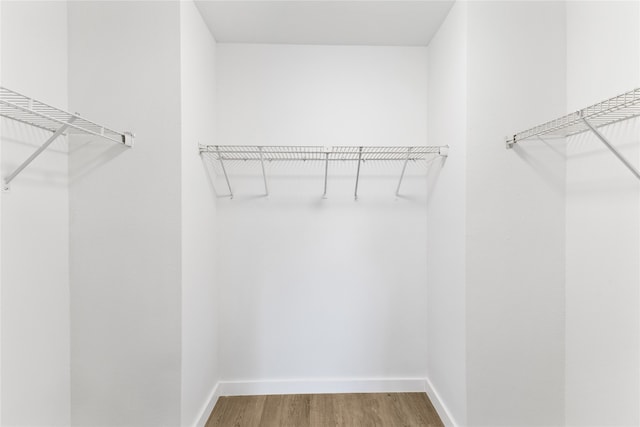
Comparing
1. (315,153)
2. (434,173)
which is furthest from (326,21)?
(434,173)

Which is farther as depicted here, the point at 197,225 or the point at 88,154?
the point at 197,225

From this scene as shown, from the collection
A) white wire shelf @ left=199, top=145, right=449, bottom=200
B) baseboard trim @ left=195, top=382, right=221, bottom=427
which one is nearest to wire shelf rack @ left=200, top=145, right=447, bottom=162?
white wire shelf @ left=199, top=145, right=449, bottom=200

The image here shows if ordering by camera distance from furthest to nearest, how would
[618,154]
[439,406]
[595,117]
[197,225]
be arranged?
1. [439,406]
2. [197,225]
3. [595,117]
4. [618,154]

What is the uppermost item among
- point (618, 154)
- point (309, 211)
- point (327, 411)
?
point (618, 154)

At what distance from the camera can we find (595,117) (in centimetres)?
130

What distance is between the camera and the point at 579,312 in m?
1.52

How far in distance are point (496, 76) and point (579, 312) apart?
47.9 inches

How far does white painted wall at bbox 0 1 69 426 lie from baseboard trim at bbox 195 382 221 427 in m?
0.61

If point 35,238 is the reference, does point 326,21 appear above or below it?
above

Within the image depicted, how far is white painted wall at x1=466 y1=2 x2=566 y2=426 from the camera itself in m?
1.58

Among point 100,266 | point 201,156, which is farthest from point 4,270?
point 201,156

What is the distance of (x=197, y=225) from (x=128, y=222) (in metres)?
0.32

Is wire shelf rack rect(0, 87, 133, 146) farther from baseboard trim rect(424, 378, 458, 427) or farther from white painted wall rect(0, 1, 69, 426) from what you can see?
baseboard trim rect(424, 378, 458, 427)

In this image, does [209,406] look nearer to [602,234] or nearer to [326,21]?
[602,234]
